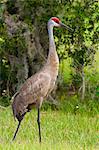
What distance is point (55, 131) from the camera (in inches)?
453

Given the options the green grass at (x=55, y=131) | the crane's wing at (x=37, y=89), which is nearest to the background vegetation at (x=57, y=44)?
the green grass at (x=55, y=131)

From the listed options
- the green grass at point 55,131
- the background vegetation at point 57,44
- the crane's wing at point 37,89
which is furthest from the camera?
the background vegetation at point 57,44

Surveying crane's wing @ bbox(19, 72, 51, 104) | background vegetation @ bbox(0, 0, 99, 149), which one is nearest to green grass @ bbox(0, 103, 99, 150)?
background vegetation @ bbox(0, 0, 99, 149)

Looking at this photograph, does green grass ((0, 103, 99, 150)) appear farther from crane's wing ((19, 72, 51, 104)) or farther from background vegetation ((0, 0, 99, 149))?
crane's wing ((19, 72, 51, 104))

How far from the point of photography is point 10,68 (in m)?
15.9

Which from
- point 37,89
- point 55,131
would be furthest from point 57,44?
point 37,89

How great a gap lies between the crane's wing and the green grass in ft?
2.25

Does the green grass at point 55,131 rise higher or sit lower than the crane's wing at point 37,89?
lower

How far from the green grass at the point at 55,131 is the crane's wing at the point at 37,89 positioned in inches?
27.0

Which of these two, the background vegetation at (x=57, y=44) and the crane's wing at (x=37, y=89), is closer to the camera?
the crane's wing at (x=37, y=89)

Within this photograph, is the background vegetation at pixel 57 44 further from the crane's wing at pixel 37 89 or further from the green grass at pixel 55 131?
the crane's wing at pixel 37 89

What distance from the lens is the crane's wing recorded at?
10.4 meters

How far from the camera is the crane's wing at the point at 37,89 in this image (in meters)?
10.4

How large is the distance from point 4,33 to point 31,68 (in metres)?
1.19
